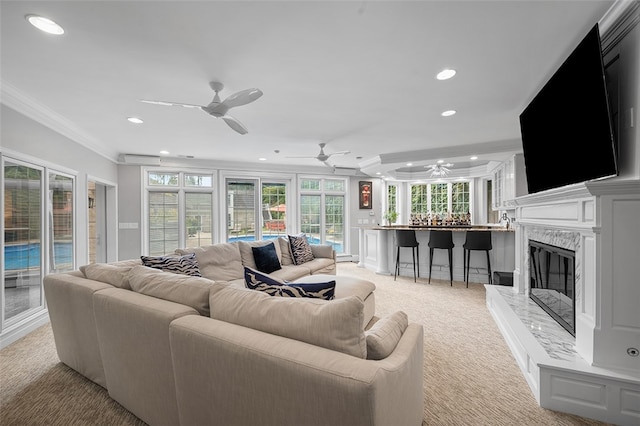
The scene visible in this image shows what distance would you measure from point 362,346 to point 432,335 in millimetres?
2319

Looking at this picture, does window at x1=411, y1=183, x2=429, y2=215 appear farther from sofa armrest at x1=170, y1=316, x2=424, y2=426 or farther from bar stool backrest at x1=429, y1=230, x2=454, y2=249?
sofa armrest at x1=170, y1=316, x2=424, y2=426

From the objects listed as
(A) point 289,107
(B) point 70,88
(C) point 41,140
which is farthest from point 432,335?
(C) point 41,140

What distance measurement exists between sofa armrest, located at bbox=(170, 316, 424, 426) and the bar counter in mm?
4586

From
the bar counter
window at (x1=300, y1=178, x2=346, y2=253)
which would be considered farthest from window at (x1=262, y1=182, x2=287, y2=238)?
the bar counter

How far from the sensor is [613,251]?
185cm

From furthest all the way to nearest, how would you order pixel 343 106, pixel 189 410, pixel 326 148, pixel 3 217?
1. pixel 326 148
2. pixel 343 106
3. pixel 3 217
4. pixel 189 410

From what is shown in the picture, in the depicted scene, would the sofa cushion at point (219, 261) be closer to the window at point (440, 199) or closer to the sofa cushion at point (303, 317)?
the sofa cushion at point (303, 317)

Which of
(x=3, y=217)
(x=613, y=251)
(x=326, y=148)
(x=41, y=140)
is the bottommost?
(x=613, y=251)

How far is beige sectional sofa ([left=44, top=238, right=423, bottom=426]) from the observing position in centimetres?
103

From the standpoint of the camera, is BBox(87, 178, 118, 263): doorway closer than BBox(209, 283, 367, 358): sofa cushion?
No

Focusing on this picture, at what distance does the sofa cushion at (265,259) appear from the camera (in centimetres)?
423

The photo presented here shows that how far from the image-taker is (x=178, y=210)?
6.46 meters

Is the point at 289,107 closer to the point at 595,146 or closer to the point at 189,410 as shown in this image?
the point at 595,146

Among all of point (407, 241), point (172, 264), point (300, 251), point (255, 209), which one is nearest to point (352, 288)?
point (172, 264)
